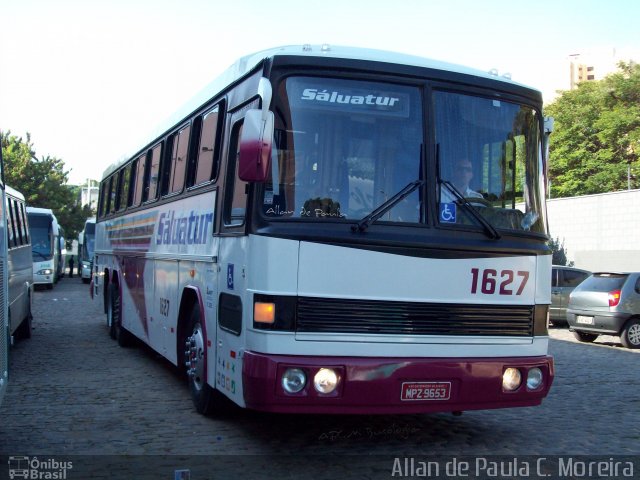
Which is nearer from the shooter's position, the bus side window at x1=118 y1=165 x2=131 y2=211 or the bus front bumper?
the bus front bumper

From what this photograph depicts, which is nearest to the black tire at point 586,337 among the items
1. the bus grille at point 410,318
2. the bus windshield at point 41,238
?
the bus grille at point 410,318

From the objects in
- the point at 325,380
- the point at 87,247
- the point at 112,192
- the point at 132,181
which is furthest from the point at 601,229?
the point at 325,380

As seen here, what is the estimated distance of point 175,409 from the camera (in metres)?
8.91

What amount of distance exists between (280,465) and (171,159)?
5146 mm

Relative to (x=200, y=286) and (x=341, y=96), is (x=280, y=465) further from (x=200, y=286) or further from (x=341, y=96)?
(x=341, y=96)

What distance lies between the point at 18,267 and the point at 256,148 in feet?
31.0

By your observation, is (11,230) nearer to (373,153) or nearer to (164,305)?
(164,305)

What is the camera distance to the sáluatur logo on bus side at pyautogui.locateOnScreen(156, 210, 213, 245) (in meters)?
8.28

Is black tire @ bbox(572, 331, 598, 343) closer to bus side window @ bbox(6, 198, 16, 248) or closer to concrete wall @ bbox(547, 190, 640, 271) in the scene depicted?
bus side window @ bbox(6, 198, 16, 248)

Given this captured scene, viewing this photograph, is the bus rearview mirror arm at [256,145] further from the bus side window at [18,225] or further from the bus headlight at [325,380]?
the bus side window at [18,225]

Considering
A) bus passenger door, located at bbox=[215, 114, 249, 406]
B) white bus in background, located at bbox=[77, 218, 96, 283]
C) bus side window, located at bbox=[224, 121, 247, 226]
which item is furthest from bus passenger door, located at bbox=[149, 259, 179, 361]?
white bus in background, located at bbox=[77, 218, 96, 283]

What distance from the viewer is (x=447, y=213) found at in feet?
22.0

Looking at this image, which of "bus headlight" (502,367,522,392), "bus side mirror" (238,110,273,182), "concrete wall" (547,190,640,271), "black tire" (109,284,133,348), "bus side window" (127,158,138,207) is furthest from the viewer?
"concrete wall" (547,190,640,271)

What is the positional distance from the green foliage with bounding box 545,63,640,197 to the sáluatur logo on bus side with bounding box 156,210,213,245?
4655cm
